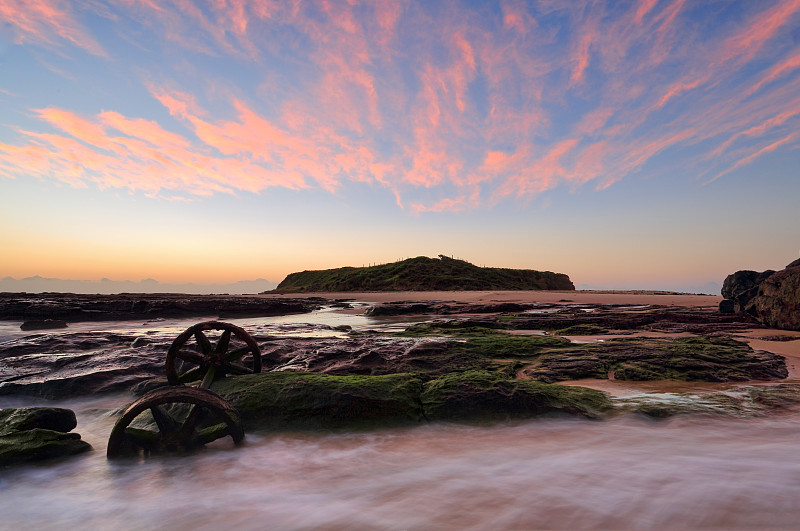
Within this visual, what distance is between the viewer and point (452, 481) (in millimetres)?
3531

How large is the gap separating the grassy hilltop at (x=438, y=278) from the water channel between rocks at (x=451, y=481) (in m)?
66.2

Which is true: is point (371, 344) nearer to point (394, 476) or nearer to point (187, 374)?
point (187, 374)

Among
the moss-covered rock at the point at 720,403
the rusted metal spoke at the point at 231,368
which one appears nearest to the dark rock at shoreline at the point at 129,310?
the rusted metal spoke at the point at 231,368

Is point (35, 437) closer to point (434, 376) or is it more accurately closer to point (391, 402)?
point (391, 402)

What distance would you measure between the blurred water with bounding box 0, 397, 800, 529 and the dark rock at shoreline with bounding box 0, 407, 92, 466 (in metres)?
0.18

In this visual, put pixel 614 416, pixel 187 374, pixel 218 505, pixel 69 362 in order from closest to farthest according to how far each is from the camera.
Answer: pixel 218 505, pixel 614 416, pixel 187 374, pixel 69 362

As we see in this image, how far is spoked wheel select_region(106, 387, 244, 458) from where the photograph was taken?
4.01 metres

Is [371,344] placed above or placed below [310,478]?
above

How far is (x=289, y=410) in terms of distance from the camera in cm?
501

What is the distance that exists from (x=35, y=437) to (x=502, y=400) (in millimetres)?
5492

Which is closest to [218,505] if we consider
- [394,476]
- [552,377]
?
[394,476]

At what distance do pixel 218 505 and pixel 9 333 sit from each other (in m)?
18.9

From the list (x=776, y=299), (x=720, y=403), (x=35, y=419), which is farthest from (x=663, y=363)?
(x=35, y=419)

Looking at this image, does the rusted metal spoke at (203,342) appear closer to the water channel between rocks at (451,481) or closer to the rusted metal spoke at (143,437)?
the water channel between rocks at (451,481)
